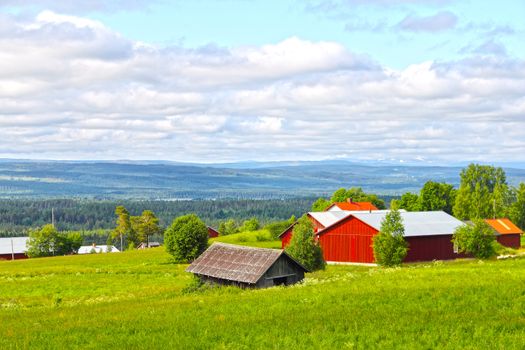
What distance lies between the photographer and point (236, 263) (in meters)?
43.4

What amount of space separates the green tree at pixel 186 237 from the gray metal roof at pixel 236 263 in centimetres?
3076

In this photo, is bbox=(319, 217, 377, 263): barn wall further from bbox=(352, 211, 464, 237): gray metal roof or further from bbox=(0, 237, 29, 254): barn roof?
bbox=(0, 237, 29, 254): barn roof

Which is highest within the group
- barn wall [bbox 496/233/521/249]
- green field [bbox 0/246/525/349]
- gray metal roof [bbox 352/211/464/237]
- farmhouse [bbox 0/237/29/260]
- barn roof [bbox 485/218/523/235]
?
green field [bbox 0/246/525/349]

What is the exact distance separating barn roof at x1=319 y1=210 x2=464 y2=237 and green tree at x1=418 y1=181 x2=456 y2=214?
45162mm

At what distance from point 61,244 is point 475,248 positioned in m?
93.7

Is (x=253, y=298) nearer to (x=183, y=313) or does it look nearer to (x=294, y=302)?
(x=294, y=302)

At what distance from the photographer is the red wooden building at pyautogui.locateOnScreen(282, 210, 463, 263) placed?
245 feet

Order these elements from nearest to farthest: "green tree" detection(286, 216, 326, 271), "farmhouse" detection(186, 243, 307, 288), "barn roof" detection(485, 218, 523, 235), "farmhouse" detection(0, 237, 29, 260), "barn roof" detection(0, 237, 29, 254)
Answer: "farmhouse" detection(186, 243, 307, 288), "green tree" detection(286, 216, 326, 271), "barn roof" detection(485, 218, 523, 235), "farmhouse" detection(0, 237, 29, 260), "barn roof" detection(0, 237, 29, 254)

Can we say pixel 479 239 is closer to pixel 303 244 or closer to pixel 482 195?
pixel 303 244

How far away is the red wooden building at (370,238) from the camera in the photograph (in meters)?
74.8

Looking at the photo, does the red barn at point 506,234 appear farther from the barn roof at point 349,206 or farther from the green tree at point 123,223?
the green tree at point 123,223

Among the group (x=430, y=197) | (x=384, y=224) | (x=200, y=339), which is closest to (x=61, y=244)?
(x=430, y=197)

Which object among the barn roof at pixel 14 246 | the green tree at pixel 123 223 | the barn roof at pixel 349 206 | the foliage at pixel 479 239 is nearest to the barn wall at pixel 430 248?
the foliage at pixel 479 239

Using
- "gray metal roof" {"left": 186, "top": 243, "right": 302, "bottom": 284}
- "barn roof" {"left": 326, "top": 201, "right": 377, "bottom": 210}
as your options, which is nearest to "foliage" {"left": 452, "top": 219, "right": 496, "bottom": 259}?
"gray metal roof" {"left": 186, "top": 243, "right": 302, "bottom": 284}
